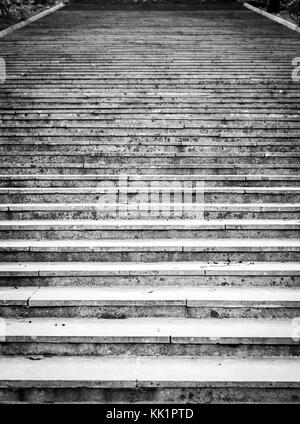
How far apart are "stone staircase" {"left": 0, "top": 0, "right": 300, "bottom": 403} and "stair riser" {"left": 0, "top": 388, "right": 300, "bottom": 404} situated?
0.01 meters

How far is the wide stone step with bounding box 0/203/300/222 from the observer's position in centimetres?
459

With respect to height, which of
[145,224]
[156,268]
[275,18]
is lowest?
[156,268]

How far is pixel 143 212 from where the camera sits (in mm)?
4637

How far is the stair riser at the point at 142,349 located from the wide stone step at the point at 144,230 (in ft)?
4.72

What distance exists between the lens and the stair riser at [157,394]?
109 inches

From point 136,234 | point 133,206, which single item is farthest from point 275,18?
point 136,234

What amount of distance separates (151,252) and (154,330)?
100 cm

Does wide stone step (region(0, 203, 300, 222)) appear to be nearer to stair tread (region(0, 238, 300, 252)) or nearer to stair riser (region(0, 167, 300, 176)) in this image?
stair tread (region(0, 238, 300, 252))

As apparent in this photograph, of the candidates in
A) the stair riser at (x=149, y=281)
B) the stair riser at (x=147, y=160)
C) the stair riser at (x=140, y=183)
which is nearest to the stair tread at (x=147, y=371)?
the stair riser at (x=149, y=281)

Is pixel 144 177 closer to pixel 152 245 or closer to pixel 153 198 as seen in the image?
pixel 153 198

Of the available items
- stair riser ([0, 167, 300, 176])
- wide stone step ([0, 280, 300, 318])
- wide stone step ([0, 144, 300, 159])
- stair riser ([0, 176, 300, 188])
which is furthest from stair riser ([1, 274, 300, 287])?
wide stone step ([0, 144, 300, 159])

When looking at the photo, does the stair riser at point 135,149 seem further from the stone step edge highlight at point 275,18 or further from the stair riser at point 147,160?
the stone step edge highlight at point 275,18

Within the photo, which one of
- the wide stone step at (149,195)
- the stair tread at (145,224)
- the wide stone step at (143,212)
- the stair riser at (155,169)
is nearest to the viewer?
the stair tread at (145,224)

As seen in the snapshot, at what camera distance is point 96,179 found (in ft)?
17.2
